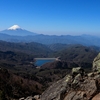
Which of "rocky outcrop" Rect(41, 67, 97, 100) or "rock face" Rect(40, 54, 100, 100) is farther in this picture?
"rocky outcrop" Rect(41, 67, 97, 100)

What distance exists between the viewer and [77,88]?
1059 inches

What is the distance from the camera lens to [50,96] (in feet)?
91.9

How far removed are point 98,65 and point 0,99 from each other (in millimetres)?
33541

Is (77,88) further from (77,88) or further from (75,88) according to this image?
(75,88)

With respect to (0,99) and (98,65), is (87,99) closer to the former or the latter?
(98,65)

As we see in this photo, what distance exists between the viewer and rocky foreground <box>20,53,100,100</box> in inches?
987

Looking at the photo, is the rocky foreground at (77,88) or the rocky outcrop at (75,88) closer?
the rocky foreground at (77,88)

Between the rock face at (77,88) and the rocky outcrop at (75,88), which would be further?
the rocky outcrop at (75,88)

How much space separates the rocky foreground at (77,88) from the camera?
2508cm

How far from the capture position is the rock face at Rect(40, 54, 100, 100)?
25078 millimetres

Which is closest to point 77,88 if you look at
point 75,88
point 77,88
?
point 77,88

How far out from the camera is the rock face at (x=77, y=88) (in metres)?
25.1

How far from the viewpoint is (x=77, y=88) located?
26906 millimetres

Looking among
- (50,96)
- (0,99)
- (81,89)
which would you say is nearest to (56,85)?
(50,96)
